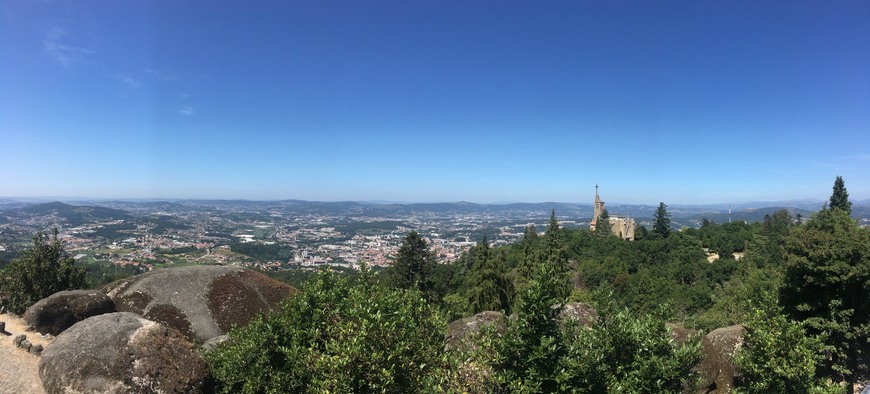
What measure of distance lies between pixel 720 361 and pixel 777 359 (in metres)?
2.65

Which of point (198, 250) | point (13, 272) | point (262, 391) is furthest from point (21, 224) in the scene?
point (262, 391)

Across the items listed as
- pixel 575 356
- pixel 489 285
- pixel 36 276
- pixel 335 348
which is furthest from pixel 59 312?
pixel 489 285

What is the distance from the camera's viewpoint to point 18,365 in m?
11.0

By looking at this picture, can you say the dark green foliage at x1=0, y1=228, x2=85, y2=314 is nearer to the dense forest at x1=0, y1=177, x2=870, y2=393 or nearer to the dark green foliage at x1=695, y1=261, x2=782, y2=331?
the dense forest at x1=0, y1=177, x2=870, y2=393

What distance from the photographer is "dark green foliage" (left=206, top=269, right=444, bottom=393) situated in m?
7.67

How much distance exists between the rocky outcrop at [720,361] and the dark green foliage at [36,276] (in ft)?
83.7

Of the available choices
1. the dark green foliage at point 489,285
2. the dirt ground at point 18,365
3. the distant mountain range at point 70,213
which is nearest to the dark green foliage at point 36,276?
the dirt ground at point 18,365

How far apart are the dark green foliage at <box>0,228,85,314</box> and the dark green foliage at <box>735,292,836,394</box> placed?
25.9 meters

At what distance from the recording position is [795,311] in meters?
16.6

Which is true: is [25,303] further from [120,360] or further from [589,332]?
[589,332]

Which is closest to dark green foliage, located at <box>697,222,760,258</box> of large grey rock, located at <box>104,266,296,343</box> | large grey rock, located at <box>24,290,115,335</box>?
large grey rock, located at <box>104,266,296,343</box>

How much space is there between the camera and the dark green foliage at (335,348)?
7668 mm

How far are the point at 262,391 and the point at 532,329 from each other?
6.07 m

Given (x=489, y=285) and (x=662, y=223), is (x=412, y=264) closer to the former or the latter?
(x=489, y=285)
